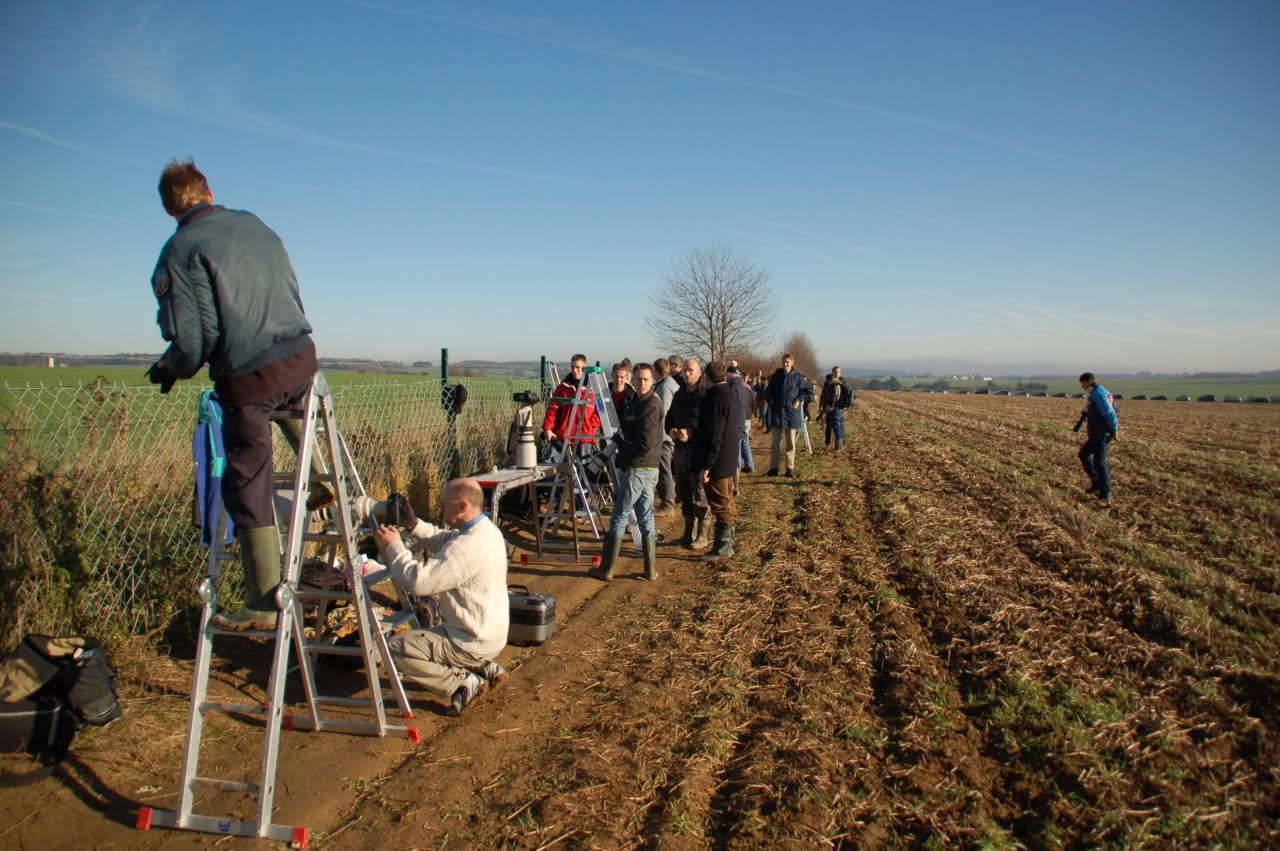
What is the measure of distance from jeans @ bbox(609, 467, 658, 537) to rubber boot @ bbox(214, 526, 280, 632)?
412cm

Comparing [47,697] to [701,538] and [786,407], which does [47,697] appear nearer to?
[701,538]

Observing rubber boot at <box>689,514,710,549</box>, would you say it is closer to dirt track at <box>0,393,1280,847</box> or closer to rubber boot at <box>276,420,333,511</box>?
dirt track at <box>0,393,1280,847</box>

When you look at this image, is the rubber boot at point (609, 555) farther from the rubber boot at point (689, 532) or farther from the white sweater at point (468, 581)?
the white sweater at point (468, 581)

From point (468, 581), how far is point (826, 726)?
2.12 metres

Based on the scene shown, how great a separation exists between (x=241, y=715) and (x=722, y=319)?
2507cm

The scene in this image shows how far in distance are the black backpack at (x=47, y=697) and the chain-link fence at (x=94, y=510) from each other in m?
0.68

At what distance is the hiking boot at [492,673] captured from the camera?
4.56 metres

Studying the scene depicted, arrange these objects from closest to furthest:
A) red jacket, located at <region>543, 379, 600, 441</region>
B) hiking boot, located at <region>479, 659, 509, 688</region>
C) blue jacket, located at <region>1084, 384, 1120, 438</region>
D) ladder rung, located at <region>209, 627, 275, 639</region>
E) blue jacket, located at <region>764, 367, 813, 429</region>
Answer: ladder rung, located at <region>209, 627, 275, 639</region>
hiking boot, located at <region>479, 659, 509, 688</region>
red jacket, located at <region>543, 379, 600, 441</region>
blue jacket, located at <region>1084, 384, 1120, 438</region>
blue jacket, located at <region>764, 367, 813, 429</region>

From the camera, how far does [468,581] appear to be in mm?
4168

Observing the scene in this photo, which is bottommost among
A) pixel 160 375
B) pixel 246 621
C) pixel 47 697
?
pixel 47 697

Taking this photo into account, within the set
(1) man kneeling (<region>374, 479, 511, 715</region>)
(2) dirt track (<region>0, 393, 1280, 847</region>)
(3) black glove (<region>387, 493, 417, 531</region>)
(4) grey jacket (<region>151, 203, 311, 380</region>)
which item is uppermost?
(4) grey jacket (<region>151, 203, 311, 380</region>)

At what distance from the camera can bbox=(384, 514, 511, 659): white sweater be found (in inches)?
157

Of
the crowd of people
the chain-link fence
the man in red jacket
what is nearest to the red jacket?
the man in red jacket

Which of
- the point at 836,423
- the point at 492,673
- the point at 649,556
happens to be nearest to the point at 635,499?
the point at 649,556
